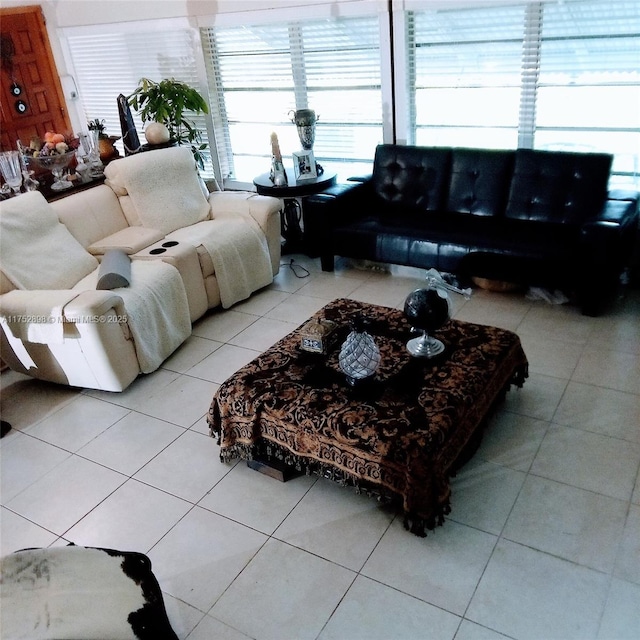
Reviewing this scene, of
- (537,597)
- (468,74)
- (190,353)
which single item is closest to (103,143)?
(190,353)

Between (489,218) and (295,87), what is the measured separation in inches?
80.4

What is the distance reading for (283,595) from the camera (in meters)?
1.98

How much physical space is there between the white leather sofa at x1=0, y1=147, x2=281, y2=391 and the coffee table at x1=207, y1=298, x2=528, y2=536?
893mm

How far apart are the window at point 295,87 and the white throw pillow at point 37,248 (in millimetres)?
2154

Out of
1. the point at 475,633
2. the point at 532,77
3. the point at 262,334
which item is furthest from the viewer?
the point at 532,77

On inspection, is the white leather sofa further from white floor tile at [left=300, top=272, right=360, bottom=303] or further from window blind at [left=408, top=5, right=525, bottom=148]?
window blind at [left=408, top=5, right=525, bottom=148]

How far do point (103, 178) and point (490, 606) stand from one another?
3580 mm

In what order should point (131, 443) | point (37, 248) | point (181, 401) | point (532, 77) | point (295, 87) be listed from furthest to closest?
point (295, 87) < point (532, 77) < point (37, 248) < point (181, 401) < point (131, 443)

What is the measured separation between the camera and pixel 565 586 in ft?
6.27

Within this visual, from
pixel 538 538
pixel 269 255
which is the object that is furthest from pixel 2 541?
pixel 269 255

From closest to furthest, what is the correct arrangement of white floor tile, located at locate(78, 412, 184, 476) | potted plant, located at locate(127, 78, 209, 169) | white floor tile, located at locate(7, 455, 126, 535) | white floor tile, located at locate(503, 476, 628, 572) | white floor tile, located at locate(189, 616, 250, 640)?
white floor tile, located at locate(189, 616, 250, 640) < white floor tile, located at locate(503, 476, 628, 572) < white floor tile, located at locate(7, 455, 126, 535) < white floor tile, located at locate(78, 412, 184, 476) < potted plant, located at locate(127, 78, 209, 169)

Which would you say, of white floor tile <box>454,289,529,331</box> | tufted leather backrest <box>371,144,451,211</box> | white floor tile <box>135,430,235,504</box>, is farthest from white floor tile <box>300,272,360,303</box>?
white floor tile <box>135,430,235,504</box>

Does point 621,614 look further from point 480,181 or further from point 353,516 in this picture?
point 480,181

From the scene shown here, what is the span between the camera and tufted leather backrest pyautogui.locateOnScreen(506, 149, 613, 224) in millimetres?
3602
